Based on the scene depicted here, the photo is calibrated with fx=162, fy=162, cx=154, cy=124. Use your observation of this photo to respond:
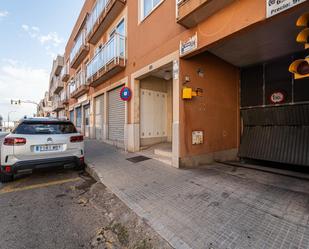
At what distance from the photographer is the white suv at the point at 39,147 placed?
3826 mm

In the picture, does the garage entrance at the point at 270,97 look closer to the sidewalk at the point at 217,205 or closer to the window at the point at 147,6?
the sidewalk at the point at 217,205

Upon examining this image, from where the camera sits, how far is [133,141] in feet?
23.4

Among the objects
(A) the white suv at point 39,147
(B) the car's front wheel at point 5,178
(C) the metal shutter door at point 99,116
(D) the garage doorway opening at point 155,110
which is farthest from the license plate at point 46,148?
(C) the metal shutter door at point 99,116

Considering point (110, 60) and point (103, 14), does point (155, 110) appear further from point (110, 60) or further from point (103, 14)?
point (103, 14)

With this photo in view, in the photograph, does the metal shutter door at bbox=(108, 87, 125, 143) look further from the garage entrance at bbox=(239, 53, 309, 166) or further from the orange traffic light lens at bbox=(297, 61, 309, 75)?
the orange traffic light lens at bbox=(297, 61, 309, 75)

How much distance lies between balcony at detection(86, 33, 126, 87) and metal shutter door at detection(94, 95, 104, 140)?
4.39 feet

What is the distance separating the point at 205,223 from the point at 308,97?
5948mm

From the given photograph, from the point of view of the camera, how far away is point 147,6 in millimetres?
6773

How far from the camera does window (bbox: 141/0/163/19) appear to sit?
6201 millimetres

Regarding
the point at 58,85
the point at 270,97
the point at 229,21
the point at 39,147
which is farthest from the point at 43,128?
the point at 58,85

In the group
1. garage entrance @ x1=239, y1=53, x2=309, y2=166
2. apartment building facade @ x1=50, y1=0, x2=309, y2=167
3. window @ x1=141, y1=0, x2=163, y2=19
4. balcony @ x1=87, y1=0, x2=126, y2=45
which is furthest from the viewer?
balcony @ x1=87, y1=0, x2=126, y2=45

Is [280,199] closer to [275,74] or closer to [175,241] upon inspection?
[175,241]

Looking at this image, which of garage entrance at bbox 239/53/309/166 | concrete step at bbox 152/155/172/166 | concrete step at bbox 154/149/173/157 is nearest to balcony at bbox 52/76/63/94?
concrete step at bbox 154/149/173/157

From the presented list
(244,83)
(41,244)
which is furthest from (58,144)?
(244,83)
